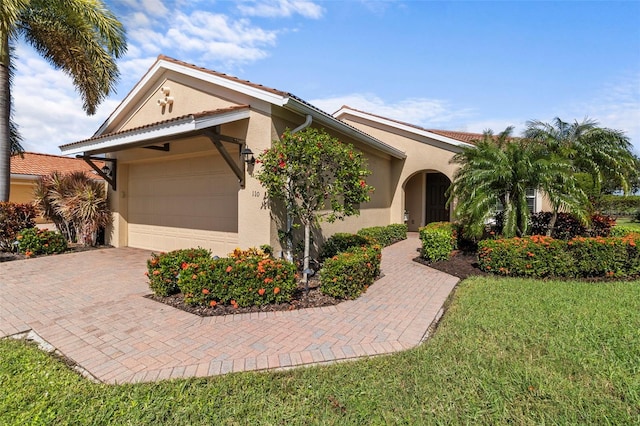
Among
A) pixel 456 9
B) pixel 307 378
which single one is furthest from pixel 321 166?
pixel 456 9

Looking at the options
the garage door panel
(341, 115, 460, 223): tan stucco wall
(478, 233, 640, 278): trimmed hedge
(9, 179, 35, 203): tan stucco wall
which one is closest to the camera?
(478, 233, 640, 278): trimmed hedge

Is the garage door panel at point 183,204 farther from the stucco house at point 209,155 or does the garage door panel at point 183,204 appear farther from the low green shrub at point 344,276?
the low green shrub at point 344,276

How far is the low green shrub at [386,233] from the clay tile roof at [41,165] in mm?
17495

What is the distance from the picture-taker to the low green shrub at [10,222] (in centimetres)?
1034

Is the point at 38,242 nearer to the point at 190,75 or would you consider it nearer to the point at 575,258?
the point at 190,75

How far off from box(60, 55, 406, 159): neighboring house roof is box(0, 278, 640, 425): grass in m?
5.24

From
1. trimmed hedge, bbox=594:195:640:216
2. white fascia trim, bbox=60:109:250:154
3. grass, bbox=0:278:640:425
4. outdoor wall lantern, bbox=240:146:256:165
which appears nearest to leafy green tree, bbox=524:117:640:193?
grass, bbox=0:278:640:425

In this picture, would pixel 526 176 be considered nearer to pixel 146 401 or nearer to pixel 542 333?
pixel 542 333

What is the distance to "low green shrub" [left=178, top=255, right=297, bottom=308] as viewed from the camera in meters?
5.43

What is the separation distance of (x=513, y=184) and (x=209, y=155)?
8720 mm

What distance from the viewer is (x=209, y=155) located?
30.6 feet

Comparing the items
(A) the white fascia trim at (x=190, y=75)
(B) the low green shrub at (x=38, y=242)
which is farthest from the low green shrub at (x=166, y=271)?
(B) the low green shrub at (x=38, y=242)

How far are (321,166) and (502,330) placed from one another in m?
4.21

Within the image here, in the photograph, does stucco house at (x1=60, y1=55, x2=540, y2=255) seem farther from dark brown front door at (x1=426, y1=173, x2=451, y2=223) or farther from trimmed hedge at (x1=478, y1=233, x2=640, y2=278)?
trimmed hedge at (x1=478, y1=233, x2=640, y2=278)
